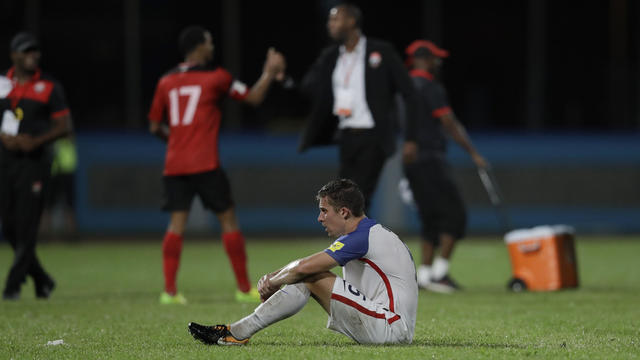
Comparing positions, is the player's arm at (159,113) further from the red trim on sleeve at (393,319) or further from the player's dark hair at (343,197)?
the red trim on sleeve at (393,319)

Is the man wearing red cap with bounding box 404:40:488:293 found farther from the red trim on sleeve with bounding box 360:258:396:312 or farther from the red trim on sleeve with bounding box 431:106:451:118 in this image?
the red trim on sleeve with bounding box 360:258:396:312

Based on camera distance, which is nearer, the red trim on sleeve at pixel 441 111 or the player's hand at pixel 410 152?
the player's hand at pixel 410 152

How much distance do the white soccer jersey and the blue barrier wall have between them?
1410cm

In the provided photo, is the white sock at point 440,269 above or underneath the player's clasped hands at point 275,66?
underneath

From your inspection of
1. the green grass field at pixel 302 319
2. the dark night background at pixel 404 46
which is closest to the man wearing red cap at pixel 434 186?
the green grass field at pixel 302 319

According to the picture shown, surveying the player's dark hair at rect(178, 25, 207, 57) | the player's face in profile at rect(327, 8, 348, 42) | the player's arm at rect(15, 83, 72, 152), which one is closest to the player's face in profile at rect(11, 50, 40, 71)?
the player's arm at rect(15, 83, 72, 152)

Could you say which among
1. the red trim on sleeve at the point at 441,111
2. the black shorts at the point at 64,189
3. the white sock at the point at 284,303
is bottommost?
the black shorts at the point at 64,189

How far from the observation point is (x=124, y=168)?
69.8ft

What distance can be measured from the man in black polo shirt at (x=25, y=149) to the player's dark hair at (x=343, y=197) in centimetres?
451

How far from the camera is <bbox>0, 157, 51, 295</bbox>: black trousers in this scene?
404 inches

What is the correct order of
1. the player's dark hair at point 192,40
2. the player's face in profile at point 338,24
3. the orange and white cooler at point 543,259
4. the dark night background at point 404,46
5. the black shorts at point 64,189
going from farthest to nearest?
the dark night background at point 404,46
the black shorts at point 64,189
the orange and white cooler at point 543,259
the player's face in profile at point 338,24
the player's dark hair at point 192,40

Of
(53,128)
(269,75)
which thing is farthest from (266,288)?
(53,128)

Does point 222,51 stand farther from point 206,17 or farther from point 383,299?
point 383,299

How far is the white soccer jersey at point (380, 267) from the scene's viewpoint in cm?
643
